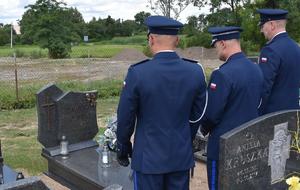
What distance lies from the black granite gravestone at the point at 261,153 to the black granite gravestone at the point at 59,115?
2825 millimetres

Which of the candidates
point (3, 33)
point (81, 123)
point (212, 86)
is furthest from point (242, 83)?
point (3, 33)

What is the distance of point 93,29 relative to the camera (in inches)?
2330

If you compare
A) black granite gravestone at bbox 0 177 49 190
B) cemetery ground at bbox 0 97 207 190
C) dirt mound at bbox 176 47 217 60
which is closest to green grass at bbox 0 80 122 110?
cemetery ground at bbox 0 97 207 190

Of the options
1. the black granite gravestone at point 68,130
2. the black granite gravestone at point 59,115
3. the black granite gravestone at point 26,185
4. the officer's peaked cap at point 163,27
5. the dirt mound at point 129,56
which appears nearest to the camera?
the black granite gravestone at point 26,185

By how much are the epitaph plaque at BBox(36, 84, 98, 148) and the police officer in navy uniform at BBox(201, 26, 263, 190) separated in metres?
2.51

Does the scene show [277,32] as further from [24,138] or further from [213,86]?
[24,138]

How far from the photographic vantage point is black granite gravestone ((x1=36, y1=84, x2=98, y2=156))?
5.65 metres

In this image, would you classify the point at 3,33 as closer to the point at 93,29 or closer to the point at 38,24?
the point at 93,29

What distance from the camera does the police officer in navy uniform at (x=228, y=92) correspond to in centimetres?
345

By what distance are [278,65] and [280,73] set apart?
0.10 metres

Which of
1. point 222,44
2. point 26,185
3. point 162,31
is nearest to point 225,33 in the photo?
point 222,44

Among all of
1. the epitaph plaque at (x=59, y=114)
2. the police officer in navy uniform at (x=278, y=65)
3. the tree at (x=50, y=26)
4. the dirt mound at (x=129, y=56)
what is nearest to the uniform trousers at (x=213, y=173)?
the police officer in navy uniform at (x=278, y=65)

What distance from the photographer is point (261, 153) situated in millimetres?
3479

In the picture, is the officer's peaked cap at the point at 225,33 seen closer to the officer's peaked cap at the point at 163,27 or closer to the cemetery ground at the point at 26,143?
the officer's peaked cap at the point at 163,27
